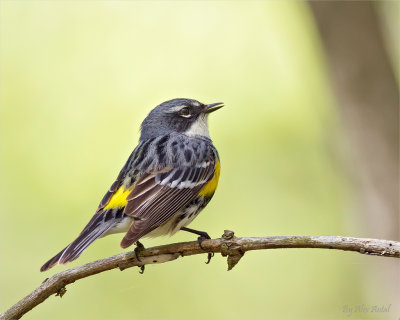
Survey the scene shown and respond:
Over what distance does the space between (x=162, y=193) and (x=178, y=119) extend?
1305 millimetres

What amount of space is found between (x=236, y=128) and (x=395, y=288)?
418 cm

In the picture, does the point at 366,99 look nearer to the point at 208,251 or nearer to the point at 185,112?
the point at 185,112

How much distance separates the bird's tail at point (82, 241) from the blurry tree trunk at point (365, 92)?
11.1 ft

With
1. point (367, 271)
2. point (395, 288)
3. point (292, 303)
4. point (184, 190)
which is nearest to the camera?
point (184, 190)

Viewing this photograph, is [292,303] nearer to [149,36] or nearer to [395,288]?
[395,288]

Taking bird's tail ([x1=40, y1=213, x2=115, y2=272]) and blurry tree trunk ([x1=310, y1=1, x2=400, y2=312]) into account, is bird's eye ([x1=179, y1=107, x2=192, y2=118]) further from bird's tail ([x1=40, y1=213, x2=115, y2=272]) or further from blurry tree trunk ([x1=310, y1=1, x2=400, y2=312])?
blurry tree trunk ([x1=310, y1=1, x2=400, y2=312])

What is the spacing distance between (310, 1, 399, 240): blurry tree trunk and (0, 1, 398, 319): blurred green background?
53cm

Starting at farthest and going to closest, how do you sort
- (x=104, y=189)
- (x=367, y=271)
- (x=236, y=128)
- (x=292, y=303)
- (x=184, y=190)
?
(x=236, y=128)
(x=292, y=303)
(x=104, y=189)
(x=367, y=271)
(x=184, y=190)

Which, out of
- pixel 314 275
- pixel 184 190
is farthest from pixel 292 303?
→ pixel 184 190

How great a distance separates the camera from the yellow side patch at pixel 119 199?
485 centimetres

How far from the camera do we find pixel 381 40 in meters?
7.22

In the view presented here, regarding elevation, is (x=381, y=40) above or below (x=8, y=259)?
above

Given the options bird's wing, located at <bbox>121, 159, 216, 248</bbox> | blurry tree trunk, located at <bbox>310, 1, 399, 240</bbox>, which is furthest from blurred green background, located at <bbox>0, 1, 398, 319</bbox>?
bird's wing, located at <bbox>121, 159, 216, 248</bbox>

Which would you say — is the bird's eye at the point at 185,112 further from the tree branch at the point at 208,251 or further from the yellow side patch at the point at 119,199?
the tree branch at the point at 208,251
